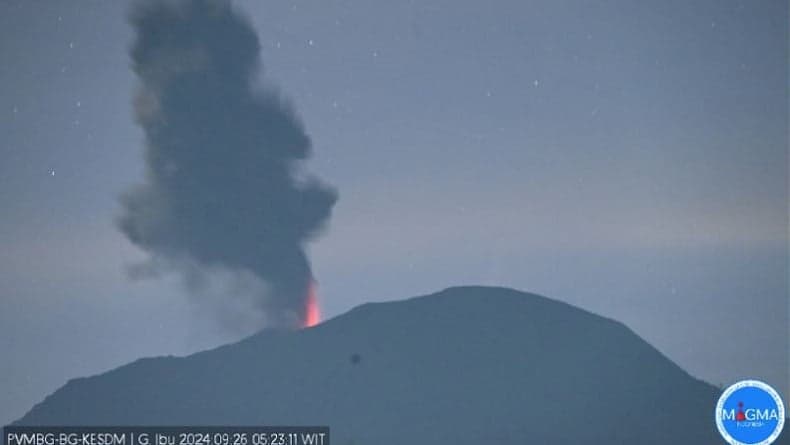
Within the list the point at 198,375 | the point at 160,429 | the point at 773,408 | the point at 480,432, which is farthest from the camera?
the point at 480,432

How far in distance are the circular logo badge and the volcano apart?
37.5 inches

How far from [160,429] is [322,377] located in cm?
394

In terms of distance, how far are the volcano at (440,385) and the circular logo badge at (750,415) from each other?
0.95m

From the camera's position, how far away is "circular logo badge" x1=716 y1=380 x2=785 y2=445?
9805 mm

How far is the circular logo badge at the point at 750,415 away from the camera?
32.2 feet

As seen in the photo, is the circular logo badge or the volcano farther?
the volcano

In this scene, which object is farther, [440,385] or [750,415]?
[440,385]

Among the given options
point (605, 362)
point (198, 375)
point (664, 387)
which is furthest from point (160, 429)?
point (664, 387)

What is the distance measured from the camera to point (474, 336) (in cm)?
1562

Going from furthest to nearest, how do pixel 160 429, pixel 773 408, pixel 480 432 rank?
pixel 480 432 < pixel 160 429 < pixel 773 408

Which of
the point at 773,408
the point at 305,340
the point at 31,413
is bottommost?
the point at 773,408

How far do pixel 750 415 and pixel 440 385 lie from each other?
489 cm

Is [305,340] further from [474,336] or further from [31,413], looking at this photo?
[31,413]

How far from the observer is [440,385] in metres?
13.8
